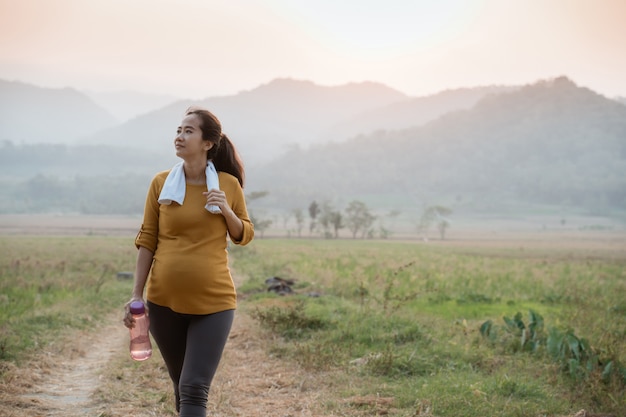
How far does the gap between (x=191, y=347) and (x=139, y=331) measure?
43 centimetres

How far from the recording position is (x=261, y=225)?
7619 centimetres

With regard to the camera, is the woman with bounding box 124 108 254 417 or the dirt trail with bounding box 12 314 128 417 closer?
the woman with bounding box 124 108 254 417

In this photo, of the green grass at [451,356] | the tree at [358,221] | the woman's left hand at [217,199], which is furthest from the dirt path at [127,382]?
the tree at [358,221]

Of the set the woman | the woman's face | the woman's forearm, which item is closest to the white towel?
the woman

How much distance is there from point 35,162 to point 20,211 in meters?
82.1

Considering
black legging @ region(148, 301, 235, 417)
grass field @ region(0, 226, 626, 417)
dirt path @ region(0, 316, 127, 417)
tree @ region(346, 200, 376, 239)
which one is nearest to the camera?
black legging @ region(148, 301, 235, 417)

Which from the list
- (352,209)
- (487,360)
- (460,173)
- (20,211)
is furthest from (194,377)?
(460,173)

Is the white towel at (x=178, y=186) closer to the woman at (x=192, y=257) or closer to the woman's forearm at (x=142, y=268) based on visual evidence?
the woman at (x=192, y=257)

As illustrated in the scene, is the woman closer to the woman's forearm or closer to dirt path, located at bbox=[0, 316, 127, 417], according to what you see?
the woman's forearm

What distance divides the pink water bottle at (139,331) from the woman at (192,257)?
46mm

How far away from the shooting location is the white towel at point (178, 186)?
367cm

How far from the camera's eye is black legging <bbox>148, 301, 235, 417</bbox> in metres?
3.61

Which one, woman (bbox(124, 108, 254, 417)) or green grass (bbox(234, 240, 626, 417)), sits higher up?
woman (bbox(124, 108, 254, 417))

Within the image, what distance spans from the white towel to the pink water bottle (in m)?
0.65
